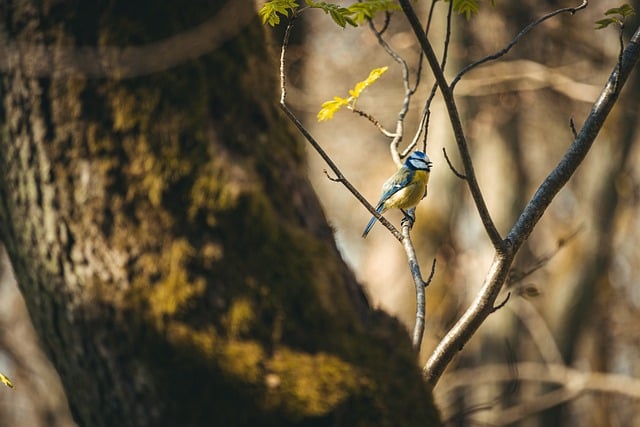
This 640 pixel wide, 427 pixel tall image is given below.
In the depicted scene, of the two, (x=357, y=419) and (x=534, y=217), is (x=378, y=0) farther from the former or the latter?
(x=357, y=419)

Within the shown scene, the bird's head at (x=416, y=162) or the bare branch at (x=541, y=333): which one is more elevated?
the bare branch at (x=541, y=333)

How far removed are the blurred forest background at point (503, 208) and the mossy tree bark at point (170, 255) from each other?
14.8 ft

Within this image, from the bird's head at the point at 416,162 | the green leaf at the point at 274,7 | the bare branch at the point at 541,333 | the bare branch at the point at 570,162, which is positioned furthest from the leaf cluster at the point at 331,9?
the bare branch at the point at 541,333

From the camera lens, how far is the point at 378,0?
2.40 meters

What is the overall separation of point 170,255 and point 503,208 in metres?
6.37

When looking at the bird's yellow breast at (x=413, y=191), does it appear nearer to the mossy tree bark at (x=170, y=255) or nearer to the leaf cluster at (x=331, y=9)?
the leaf cluster at (x=331, y=9)

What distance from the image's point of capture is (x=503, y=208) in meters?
7.67

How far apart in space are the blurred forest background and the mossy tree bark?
4522 mm

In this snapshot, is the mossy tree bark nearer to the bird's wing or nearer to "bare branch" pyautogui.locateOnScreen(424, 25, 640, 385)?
"bare branch" pyautogui.locateOnScreen(424, 25, 640, 385)

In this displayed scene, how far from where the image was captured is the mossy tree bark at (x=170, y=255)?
1.69 m

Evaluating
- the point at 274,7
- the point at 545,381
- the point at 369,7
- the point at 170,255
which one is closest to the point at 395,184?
the point at 369,7

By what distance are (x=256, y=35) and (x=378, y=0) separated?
0.51 meters

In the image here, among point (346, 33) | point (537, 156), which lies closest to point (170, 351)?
point (346, 33)

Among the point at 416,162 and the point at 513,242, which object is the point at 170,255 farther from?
the point at 416,162
